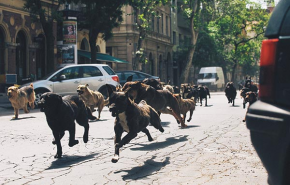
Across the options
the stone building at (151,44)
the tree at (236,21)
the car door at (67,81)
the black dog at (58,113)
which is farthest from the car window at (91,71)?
the tree at (236,21)

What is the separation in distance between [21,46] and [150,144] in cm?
2249

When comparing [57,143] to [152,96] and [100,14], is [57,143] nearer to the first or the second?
[152,96]

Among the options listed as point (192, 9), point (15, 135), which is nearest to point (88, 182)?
point (15, 135)

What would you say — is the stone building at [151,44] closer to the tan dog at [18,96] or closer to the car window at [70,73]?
the car window at [70,73]

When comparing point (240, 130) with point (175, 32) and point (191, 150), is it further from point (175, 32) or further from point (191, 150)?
point (175, 32)

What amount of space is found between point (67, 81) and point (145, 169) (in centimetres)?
1351

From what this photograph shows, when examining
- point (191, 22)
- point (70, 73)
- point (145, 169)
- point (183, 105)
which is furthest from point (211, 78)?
point (145, 169)

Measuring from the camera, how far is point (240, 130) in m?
10.9

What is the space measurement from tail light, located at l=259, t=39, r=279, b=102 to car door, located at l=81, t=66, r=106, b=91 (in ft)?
53.8

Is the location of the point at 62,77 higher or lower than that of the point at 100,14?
lower

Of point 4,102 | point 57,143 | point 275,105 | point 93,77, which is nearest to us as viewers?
point 275,105

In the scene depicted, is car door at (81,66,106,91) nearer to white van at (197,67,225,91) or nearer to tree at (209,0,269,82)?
white van at (197,67,225,91)

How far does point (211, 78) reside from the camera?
51906 millimetres

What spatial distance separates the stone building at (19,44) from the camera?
27016 millimetres
